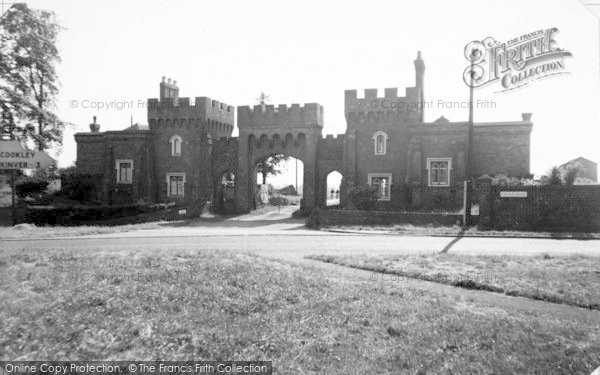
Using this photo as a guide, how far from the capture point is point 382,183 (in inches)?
1316

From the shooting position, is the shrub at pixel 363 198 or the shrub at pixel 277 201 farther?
the shrub at pixel 277 201

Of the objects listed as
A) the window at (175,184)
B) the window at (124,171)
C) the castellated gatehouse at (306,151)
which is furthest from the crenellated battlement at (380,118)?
the window at (124,171)

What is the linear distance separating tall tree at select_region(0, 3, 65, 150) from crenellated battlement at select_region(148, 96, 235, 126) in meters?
24.3

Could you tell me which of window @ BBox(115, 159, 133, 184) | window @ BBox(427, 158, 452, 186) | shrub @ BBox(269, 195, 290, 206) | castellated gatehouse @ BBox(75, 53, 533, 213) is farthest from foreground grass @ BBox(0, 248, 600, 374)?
shrub @ BBox(269, 195, 290, 206)

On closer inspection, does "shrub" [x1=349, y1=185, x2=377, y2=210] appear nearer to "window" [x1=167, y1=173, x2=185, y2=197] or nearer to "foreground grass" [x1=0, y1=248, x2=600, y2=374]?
"window" [x1=167, y1=173, x2=185, y2=197]

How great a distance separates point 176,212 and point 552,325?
92.3 ft

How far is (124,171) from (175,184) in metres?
4.14

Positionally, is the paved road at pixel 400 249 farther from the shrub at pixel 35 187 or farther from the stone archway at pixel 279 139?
the stone archway at pixel 279 139

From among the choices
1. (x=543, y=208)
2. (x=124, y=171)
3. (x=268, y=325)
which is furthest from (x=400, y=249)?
(x=124, y=171)

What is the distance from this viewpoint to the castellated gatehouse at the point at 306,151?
30781mm

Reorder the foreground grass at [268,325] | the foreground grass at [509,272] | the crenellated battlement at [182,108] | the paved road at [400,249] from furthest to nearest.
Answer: the crenellated battlement at [182,108]
the foreground grass at [509,272]
the paved road at [400,249]
the foreground grass at [268,325]

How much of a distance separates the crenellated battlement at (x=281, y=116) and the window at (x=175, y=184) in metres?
6.25

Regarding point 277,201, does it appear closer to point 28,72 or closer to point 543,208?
point 543,208

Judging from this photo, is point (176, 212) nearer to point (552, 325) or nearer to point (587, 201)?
point (587, 201)
